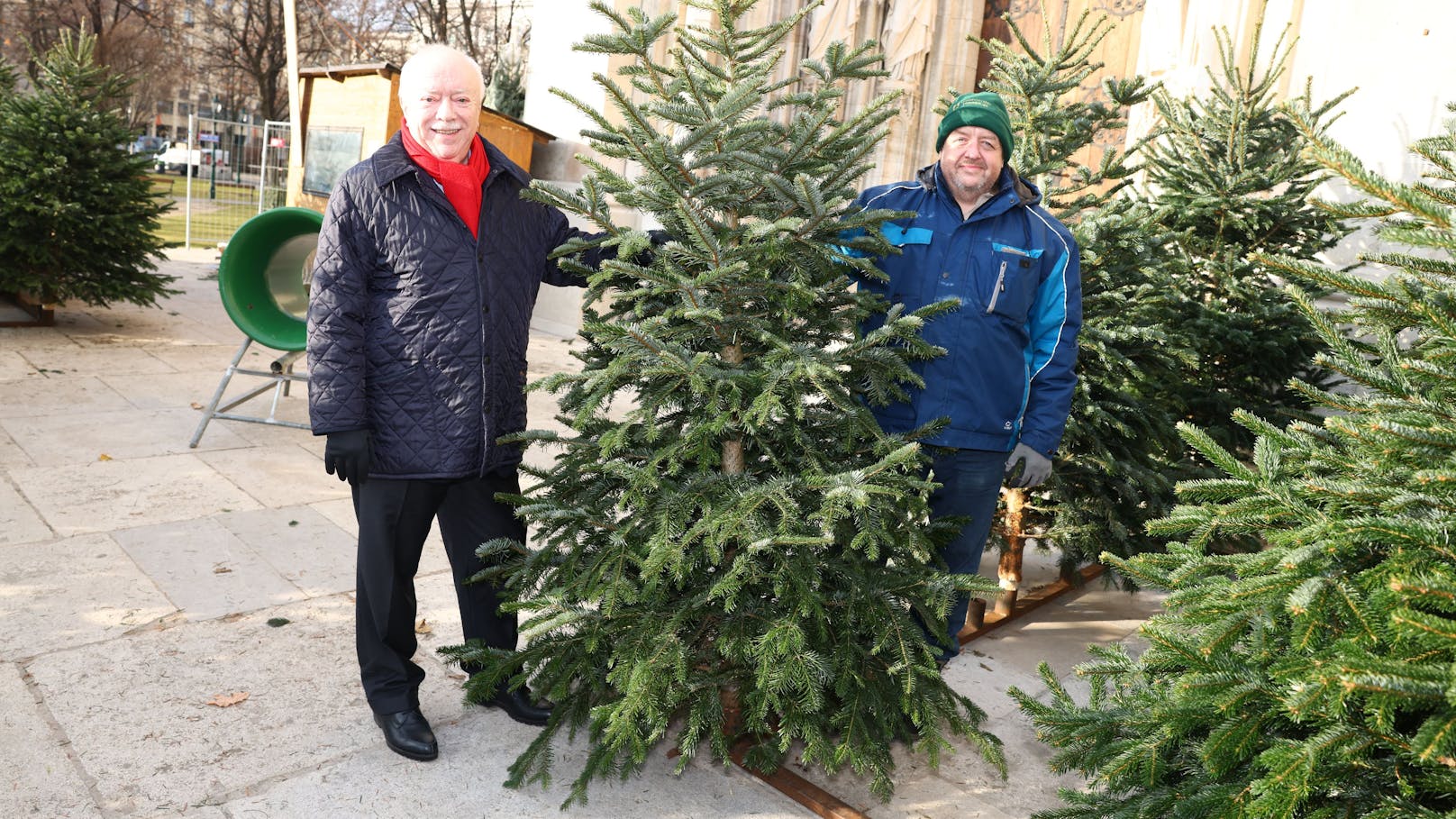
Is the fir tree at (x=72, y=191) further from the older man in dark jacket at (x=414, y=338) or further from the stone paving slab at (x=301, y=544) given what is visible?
the older man in dark jacket at (x=414, y=338)

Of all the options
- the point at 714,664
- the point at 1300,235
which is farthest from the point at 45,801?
the point at 1300,235

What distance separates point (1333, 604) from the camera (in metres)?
1.84

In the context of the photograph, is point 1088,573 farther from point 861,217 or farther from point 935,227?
point 861,217

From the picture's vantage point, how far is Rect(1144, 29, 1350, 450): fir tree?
5246 millimetres

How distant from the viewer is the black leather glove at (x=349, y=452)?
3102mm

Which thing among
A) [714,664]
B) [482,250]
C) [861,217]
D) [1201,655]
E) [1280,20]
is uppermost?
[1280,20]

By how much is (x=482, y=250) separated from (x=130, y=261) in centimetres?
745

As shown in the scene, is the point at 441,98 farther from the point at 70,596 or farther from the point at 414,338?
the point at 70,596

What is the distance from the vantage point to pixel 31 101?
866 cm

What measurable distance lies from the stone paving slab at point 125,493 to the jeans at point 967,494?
3737 millimetres

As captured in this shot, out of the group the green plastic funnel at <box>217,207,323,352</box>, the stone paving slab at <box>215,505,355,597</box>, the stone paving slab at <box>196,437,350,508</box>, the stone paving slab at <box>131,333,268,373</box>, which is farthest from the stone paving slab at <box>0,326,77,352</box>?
the stone paving slab at <box>215,505,355,597</box>

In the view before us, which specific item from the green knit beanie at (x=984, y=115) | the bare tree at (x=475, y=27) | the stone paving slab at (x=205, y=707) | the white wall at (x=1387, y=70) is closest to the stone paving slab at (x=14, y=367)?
the stone paving slab at (x=205, y=707)

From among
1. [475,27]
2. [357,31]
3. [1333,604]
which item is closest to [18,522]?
[1333,604]

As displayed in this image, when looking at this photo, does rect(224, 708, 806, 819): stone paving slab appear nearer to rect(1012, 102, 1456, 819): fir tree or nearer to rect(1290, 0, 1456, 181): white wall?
rect(1012, 102, 1456, 819): fir tree
